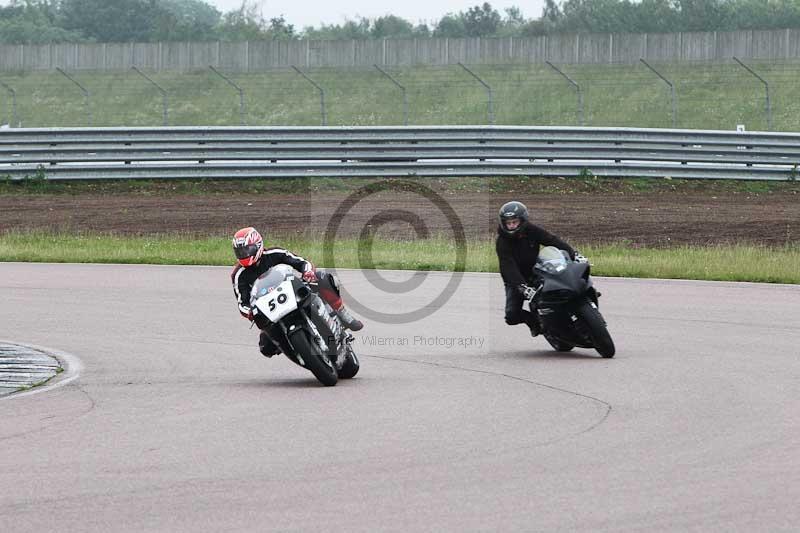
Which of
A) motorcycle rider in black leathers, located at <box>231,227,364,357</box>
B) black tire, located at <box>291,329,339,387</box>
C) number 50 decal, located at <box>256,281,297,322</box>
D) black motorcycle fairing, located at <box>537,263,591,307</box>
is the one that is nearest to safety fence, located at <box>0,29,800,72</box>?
black motorcycle fairing, located at <box>537,263,591,307</box>

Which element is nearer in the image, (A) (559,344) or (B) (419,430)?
(B) (419,430)

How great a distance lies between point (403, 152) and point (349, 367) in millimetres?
19330

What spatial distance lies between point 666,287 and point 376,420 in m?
9.63

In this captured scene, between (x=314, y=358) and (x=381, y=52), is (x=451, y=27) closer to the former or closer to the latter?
(x=381, y=52)

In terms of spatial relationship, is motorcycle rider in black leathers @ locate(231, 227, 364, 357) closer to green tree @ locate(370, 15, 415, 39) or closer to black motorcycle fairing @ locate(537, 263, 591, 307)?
black motorcycle fairing @ locate(537, 263, 591, 307)

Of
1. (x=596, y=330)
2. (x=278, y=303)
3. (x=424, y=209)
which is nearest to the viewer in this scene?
(x=278, y=303)

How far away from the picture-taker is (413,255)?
21719 mm

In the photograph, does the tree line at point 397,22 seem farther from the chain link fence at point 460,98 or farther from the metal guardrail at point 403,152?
the metal guardrail at point 403,152

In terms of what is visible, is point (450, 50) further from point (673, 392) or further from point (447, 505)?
point (447, 505)

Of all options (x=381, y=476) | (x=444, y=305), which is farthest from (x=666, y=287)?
(x=381, y=476)

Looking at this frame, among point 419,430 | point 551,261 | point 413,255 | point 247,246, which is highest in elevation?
point 247,246

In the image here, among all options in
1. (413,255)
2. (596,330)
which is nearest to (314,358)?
(596,330)

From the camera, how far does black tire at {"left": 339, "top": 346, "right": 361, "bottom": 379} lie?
11531 millimetres

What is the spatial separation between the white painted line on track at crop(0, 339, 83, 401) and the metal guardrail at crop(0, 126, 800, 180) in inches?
676
